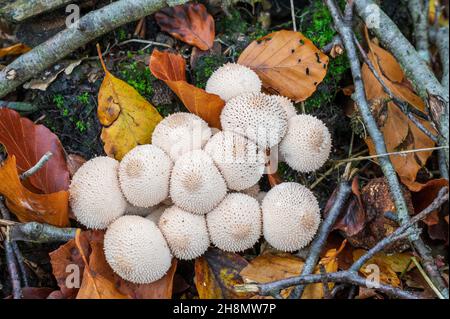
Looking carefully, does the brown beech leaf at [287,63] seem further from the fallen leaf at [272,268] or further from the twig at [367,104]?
the fallen leaf at [272,268]

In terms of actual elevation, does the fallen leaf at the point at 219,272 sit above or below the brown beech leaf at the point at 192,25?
below

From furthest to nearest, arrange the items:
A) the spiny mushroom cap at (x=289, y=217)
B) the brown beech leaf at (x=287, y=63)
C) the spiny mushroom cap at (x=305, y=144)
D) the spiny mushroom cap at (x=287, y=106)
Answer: the brown beech leaf at (x=287, y=63) → the spiny mushroom cap at (x=287, y=106) → the spiny mushroom cap at (x=305, y=144) → the spiny mushroom cap at (x=289, y=217)

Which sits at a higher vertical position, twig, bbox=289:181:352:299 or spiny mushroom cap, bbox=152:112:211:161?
spiny mushroom cap, bbox=152:112:211:161

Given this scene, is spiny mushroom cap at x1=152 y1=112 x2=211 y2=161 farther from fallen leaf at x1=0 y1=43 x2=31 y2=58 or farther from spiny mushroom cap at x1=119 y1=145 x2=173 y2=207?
fallen leaf at x1=0 y1=43 x2=31 y2=58

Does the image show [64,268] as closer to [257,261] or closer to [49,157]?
[49,157]

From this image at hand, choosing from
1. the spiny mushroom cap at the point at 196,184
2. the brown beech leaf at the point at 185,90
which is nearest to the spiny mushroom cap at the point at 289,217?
the spiny mushroom cap at the point at 196,184

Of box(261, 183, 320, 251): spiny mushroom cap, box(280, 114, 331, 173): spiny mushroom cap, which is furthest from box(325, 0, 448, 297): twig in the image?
box(261, 183, 320, 251): spiny mushroom cap

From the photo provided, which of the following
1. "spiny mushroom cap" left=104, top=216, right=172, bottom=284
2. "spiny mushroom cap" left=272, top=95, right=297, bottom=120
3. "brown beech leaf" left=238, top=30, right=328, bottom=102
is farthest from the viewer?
"brown beech leaf" left=238, top=30, right=328, bottom=102

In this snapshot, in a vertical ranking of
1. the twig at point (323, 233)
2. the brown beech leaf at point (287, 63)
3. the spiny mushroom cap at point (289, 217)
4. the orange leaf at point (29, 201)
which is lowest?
the twig at point (323, 233)
